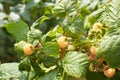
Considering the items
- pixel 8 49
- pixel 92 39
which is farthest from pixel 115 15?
pixel 8 49

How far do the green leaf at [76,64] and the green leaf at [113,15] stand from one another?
0.34 feet

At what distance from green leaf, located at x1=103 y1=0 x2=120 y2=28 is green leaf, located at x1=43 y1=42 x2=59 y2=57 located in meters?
0.14

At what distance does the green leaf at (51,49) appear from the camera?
103cm

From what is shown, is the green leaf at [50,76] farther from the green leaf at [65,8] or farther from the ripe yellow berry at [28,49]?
A: the green leaf at [65,8]

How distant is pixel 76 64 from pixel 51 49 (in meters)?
0.07

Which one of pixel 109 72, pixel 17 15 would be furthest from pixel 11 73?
pixel 17 15

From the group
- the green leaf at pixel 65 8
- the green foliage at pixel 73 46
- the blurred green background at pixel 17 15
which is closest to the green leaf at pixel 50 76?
the green foliage at pixel 73 46

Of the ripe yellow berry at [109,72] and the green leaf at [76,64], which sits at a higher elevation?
the green leaf at [76,64]

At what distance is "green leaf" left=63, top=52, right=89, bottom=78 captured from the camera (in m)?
0.99

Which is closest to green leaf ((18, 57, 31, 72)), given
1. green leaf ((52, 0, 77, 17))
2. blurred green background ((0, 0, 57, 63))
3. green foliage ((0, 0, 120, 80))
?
green foliage ((0, 0, 120, 80))

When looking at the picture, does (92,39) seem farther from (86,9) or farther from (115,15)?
(86,9)

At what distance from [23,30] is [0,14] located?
1.33 meters

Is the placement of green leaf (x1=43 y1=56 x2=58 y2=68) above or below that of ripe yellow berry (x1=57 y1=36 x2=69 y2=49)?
below

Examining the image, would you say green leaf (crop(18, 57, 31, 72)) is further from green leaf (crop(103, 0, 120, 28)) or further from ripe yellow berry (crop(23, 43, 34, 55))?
green leaf (crop(103, 0, 120, 28))
